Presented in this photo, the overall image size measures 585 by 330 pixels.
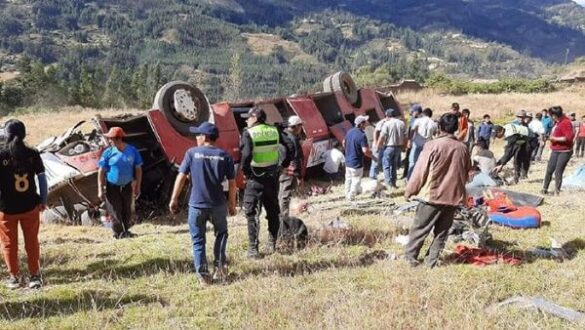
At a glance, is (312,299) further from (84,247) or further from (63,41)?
(63,41)

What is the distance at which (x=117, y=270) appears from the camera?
529 cm

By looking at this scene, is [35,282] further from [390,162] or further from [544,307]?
[390,162]

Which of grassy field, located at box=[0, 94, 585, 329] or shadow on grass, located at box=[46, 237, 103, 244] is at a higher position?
grassy field, located at box=[0, 94, 585, 329]

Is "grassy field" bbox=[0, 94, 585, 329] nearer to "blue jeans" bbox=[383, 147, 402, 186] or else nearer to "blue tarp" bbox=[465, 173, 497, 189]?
"blue tarp" bbox=[465, 173, 497, 189]

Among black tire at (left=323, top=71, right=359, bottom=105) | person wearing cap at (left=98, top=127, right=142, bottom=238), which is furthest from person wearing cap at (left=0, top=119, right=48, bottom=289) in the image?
black tire at (left=323, top=71, right=359, bottom=105)

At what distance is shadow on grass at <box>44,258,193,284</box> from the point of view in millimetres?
5117

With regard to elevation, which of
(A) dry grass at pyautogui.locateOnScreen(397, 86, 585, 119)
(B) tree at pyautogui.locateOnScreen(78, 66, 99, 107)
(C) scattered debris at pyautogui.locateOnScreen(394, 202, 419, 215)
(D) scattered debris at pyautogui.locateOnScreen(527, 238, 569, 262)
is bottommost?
(B) tree at pyautogui.locateOnScreen(78, 66, 99, 107)

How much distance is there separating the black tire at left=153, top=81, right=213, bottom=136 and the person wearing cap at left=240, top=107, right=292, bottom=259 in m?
3.58

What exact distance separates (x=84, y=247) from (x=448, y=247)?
3.80 meters

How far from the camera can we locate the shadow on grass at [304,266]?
5.05 meters

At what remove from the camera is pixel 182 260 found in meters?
5.54

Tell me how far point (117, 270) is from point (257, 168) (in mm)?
1575

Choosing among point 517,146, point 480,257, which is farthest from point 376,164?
point 480,257

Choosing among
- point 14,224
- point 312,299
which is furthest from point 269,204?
point 14,224
